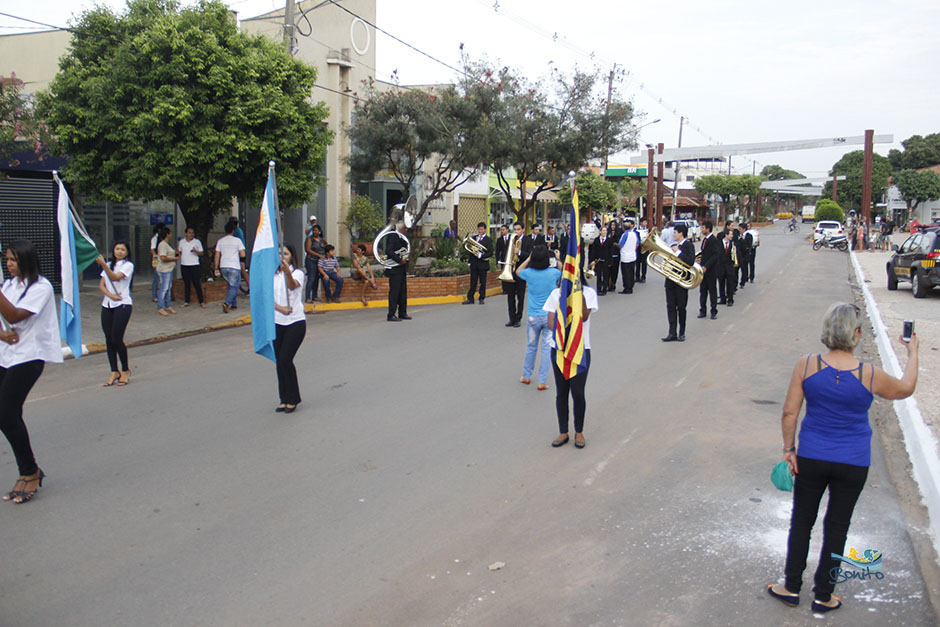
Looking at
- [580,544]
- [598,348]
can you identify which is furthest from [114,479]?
[598,348]

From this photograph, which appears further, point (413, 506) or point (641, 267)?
point (641, 267)

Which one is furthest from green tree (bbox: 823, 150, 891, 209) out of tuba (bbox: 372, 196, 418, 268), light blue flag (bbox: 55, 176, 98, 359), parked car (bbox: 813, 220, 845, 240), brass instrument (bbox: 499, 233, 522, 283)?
light blue flag (bbox: 55, 176, 98, 359)

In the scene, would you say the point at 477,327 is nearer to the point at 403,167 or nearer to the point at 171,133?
the point at 171,133

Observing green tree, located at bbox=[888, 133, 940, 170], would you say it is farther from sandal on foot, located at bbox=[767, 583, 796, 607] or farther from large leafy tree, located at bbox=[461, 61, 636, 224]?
sandal on foot, located at bbox=[767, 583, 796, 607]

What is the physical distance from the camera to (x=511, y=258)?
46.9 feet

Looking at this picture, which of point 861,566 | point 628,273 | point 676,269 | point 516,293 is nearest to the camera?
point 861,566

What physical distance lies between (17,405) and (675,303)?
9.45 metres

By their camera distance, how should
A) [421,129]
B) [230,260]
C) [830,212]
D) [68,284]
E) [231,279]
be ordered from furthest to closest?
[830,212] → [421,129] → [231,279] → [230,260] → [68,284]

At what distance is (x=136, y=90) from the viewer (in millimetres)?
13719

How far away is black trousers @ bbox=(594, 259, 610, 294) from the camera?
18266mm

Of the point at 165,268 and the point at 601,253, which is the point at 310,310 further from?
the point at 601,253

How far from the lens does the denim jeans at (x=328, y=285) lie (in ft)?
52.3

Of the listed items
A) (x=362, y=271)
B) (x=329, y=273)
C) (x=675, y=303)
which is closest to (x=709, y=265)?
(x=675, y=303)

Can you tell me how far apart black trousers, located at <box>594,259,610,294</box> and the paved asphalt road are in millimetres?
8431
